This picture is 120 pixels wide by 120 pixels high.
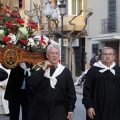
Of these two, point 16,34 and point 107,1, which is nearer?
point 16,34

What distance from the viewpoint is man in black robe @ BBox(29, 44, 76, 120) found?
18.7 ft

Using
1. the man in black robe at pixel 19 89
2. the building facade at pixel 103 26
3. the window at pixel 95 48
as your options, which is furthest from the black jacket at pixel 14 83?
the window at pixel 95 48

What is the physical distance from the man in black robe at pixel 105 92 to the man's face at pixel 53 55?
897 mm

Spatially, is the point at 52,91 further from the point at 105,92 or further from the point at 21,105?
the point at 21,105

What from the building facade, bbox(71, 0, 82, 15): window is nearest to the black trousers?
the building facade

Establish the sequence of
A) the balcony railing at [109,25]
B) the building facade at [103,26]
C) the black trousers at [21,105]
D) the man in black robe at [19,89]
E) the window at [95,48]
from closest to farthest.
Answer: the man in black robe at [19,89] → the black trousers at [21,105] → the building facade at [103,26] → the balcony railing at [109,25] → the window at [95,48]

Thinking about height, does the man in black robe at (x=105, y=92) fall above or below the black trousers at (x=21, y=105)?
above

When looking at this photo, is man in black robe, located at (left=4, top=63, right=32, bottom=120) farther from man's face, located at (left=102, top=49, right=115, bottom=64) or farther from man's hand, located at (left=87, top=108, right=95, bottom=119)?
man's face, located at (left=102, top=49, right=115, bottom=64)

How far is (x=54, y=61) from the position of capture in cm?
568

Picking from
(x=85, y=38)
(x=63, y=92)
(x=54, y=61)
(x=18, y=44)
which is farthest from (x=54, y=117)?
(x=85, y=38)

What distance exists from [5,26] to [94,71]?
1622mm

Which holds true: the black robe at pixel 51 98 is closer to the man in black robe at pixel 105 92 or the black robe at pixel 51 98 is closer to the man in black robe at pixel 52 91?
the man in black robe at pixel 52 91

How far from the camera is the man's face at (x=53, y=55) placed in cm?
565

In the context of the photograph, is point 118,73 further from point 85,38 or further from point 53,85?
point 85,38
